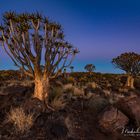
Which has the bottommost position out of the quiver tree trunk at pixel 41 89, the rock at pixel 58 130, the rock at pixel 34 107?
the rock at pixel 58 130

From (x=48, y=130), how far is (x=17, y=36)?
5103 millimetres

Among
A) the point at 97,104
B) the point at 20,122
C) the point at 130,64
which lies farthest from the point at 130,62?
the point at 20,122

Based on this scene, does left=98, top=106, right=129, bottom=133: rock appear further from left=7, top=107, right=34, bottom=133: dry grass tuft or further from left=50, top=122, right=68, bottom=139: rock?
left=7, top=107, right=34, bottom=133: dry grass tuft

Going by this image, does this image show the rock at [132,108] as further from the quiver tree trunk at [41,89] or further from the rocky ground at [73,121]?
the quiver tree trunk at [41,89]

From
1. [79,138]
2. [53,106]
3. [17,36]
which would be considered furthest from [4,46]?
[79,138]

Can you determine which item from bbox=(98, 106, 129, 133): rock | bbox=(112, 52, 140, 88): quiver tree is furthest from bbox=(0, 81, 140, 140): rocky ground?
bbox=(112, 52, 140, 88): quiver tree

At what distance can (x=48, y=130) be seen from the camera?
698 cm

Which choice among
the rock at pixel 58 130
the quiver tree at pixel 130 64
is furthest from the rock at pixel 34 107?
the quiver tree at pixel 130 64

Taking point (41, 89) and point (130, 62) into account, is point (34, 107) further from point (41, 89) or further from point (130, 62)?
point (130, 62)

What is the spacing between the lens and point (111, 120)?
333 inches

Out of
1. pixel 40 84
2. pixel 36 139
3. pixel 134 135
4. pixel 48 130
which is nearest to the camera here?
pixel 36 139

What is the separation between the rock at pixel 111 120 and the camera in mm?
8183

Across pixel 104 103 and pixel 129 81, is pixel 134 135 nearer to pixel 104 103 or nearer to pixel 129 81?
pixel 104 103

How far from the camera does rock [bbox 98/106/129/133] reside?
26.8 feet
